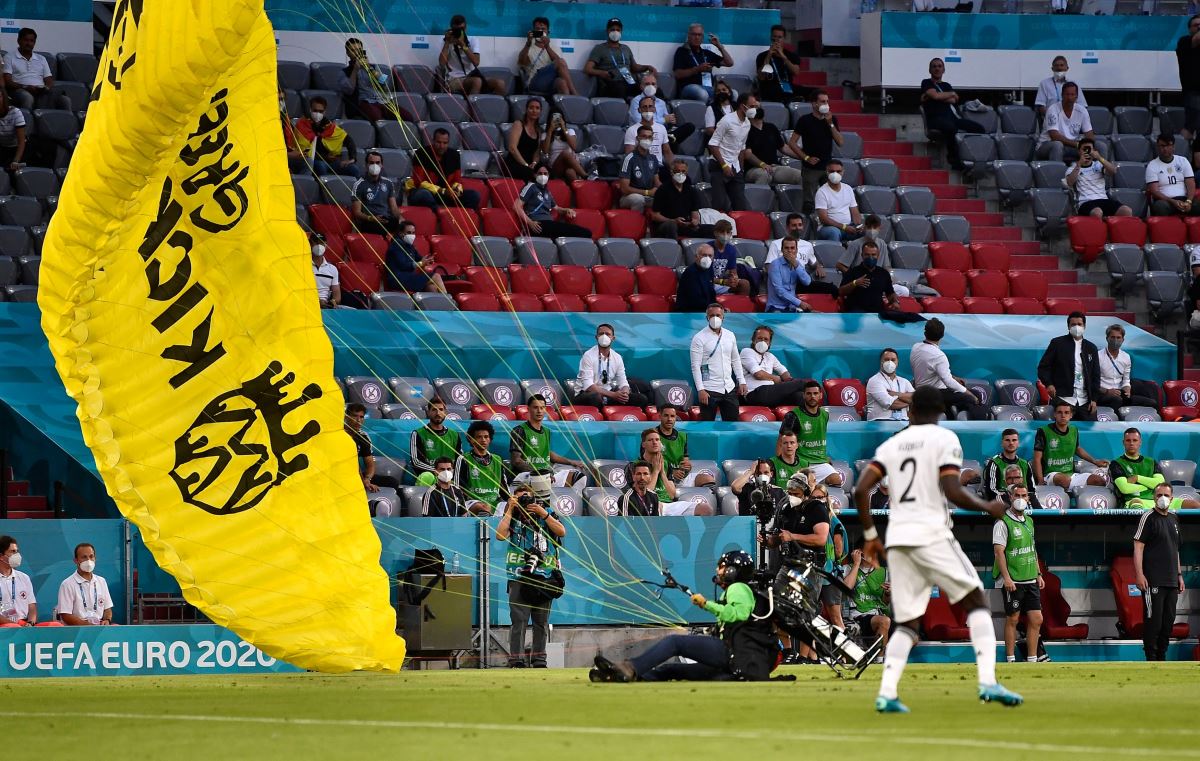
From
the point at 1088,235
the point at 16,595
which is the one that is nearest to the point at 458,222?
the point at 16,595

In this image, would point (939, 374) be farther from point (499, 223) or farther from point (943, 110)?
point (943, 110)

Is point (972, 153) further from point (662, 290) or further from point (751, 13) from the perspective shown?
point (662, 290)

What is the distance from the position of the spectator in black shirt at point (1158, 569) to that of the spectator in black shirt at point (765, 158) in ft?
28.5

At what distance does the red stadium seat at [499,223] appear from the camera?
74.5ft

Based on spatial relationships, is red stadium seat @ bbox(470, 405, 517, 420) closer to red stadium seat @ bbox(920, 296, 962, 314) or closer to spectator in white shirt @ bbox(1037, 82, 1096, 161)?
red stadium seat @ bbox(920, 296, 962, 314)

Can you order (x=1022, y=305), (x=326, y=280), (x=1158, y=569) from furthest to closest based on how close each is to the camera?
1. (x=1022, y=305)
2. (x=326, y=280)
3. (x=1158, y=569)

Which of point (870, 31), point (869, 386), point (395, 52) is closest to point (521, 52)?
point (395, 52)

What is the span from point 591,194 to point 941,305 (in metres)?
4.87

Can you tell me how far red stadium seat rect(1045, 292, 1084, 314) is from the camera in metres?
23.7

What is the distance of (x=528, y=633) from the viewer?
16.2 meters

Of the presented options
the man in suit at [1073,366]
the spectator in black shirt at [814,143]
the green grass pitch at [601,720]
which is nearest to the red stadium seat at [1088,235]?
the spectator in black shirt at [814,143]

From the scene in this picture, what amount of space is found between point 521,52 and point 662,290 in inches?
199

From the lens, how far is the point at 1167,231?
25188mm

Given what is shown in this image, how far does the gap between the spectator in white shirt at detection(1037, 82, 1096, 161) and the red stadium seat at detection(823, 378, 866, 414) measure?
742cm
